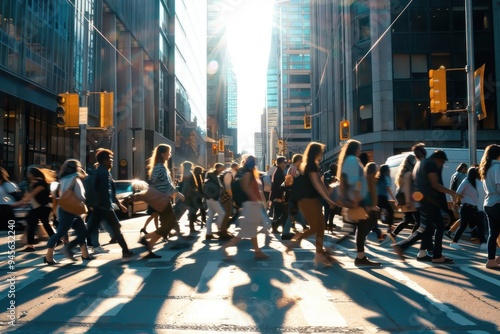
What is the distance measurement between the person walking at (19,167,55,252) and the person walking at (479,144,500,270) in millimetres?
7390

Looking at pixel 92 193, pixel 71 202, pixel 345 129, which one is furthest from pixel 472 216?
pixel 345 129

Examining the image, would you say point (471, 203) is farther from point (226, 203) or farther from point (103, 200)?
point (103, 200)

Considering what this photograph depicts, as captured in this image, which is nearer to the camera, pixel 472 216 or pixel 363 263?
pixel 363 263

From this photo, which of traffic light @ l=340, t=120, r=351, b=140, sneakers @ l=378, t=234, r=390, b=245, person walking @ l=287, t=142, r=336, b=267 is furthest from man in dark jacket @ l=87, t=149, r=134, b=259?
traffic light @ l=340, t=120, r=351, b=140

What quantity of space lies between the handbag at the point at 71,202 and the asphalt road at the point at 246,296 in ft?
2.91

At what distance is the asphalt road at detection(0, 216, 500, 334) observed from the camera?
4.69 meters

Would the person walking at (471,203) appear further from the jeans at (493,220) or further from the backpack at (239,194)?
the backpack at (239,194)

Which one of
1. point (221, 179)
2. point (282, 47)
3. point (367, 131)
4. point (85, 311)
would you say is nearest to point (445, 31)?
point (367, 131)

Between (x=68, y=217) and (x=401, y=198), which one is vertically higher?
(x=401, y=198)

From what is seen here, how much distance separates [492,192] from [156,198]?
5208mm

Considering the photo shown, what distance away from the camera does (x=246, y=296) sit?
5820 mm

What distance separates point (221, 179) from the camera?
13844 mm

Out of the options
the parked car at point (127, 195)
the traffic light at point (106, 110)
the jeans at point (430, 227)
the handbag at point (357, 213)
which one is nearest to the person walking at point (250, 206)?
the handbag at point (357, 213)

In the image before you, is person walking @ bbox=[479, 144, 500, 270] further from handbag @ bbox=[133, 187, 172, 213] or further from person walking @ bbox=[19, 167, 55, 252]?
person walking @ bbox=[19, 167, 55, 252]
